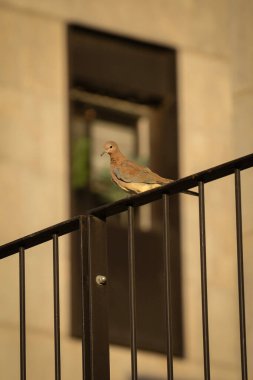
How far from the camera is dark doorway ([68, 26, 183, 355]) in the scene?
63.2 feet

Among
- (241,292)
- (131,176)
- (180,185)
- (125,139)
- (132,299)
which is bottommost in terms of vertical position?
(241,292)

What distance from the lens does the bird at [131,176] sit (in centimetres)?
1030

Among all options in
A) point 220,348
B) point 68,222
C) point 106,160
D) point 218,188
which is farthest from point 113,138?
point 68,222

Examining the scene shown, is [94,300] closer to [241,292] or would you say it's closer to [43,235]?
[43,235]

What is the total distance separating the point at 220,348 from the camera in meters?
20.1

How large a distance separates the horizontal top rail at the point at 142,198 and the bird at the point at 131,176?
254 cm

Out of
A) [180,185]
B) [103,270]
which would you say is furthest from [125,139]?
[180,185]

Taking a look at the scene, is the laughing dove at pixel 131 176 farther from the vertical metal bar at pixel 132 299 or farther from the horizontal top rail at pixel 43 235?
the vertical metal bar at pixel 132 299

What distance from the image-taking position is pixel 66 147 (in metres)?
19.1

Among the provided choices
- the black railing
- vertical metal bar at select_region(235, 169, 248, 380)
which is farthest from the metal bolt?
vertical metal bar at select_region(235, 169, 248, 380)

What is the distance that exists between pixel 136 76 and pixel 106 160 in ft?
3.89

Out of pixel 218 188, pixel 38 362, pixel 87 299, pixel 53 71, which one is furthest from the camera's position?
pixel 218 188

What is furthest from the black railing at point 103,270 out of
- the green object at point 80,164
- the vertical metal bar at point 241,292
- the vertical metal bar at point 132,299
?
the green object at point 80,164

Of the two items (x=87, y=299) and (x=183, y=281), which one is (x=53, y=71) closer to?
(x=183, y=281)
